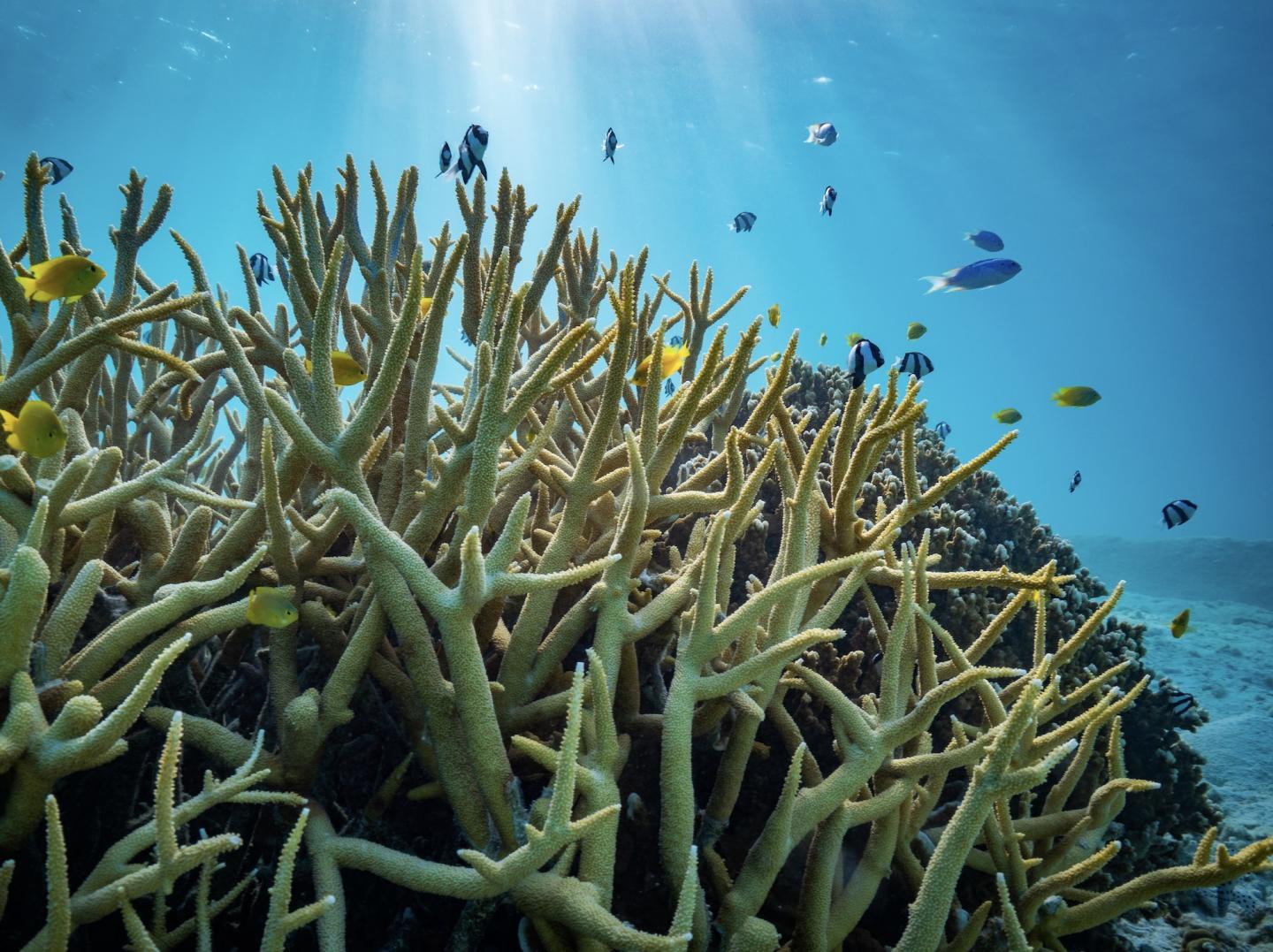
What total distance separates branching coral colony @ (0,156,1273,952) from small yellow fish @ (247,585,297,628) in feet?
0.13

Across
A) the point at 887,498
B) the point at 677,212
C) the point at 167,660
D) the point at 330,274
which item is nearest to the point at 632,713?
the point at 167,660

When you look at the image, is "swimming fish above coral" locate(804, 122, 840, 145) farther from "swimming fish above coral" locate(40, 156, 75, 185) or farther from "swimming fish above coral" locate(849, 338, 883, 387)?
"swimming fish above coral" locate(40, 156, 75, 185)

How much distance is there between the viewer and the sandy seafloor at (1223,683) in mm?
3334

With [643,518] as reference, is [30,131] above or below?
above

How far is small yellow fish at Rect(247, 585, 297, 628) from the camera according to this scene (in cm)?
172

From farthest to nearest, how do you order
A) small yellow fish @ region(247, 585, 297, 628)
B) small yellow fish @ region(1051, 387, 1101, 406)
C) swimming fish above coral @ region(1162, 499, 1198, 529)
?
small yellow fish @ region(1051, 387, 1101, 406) → swimming fish above coral @ region(1162, 499, 1198, 529) → small yellow fish @ region(247, 585, 297, 628)

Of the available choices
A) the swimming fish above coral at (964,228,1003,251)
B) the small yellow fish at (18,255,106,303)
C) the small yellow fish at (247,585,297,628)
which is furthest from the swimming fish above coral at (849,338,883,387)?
the swimming fish above coral at (964,228,1003,251)

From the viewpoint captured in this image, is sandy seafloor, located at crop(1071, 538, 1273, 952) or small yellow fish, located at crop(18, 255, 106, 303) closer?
small yellow fish, located at crop(18, 255, 106, 303)

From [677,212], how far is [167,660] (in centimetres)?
9459

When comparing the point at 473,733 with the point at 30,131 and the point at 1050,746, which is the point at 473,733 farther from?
the point at 30,131

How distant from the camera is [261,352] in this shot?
2.51 m

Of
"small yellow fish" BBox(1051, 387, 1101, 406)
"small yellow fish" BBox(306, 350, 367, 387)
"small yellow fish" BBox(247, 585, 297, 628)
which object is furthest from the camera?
"small yellow fish" BBox(1051, 387, 1101, 406)

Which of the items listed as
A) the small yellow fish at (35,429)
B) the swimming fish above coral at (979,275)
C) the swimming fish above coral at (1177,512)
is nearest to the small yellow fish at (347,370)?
the small yellow fish at (35,429)

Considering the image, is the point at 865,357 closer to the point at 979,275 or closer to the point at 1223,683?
the point at 979,275
